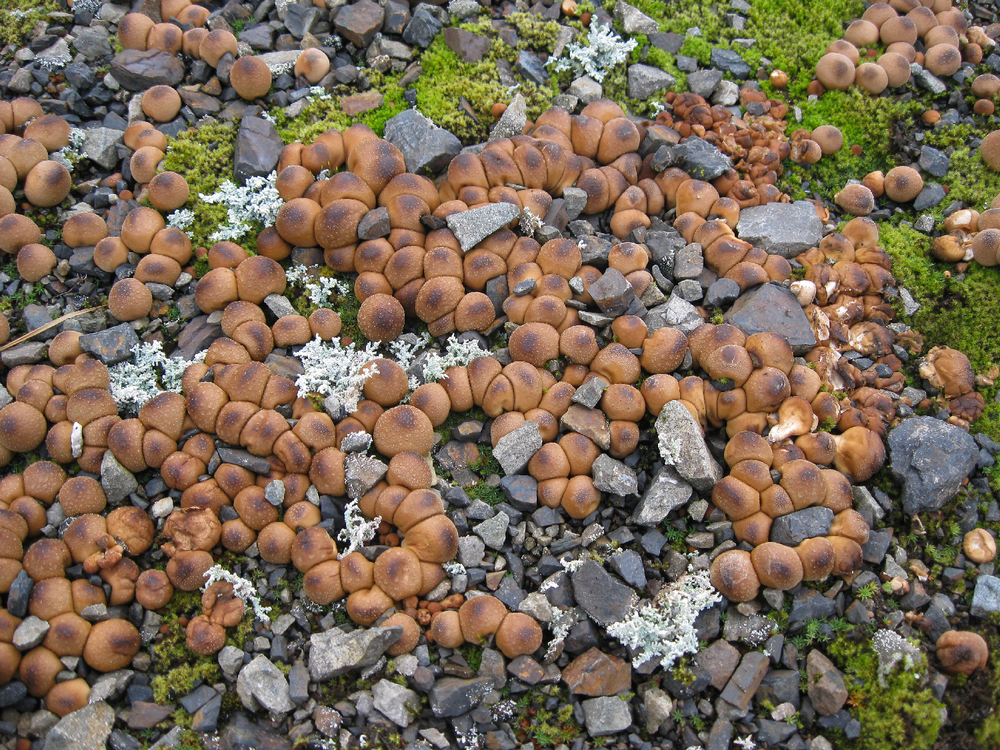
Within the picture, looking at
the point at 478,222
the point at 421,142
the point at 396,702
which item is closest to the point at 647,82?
the point at 421,142

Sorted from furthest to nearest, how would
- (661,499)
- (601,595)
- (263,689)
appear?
(661,499) → (601,595) → (263,689)

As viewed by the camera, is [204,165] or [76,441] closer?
[76,441]

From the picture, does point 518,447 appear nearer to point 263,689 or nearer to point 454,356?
point 454,356

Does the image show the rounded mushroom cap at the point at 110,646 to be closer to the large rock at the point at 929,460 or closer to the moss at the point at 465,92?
the moss at the point at 465,92

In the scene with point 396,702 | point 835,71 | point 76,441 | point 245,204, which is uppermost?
point 835,71

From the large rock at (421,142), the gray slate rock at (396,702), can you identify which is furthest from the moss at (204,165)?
the gray slate rock at (396,702)

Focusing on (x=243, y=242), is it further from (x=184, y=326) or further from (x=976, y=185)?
(x=976, y=185)

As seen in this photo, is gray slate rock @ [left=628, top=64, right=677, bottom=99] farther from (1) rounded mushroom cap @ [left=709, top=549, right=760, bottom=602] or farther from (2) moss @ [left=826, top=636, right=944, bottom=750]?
(2) moss @ [left=826, top=636, right=944, bottom=750]
